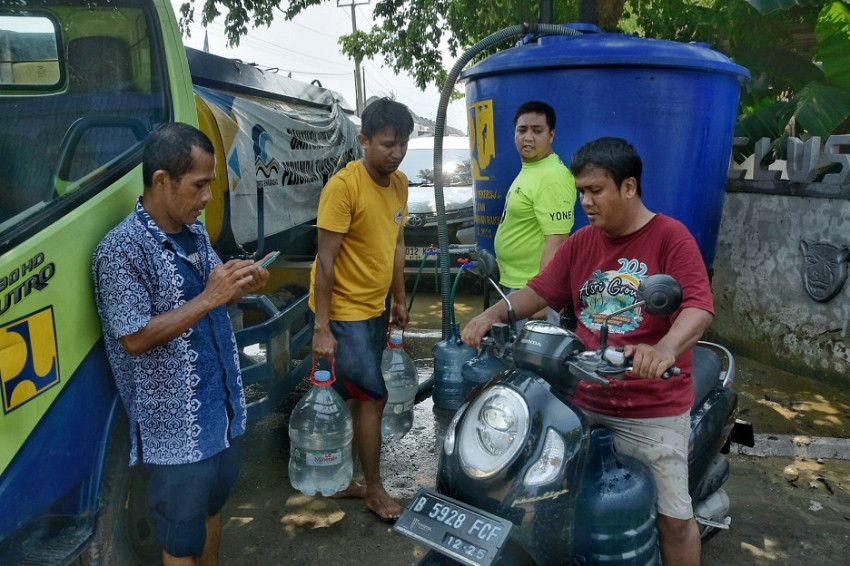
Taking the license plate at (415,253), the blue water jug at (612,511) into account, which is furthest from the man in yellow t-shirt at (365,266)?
the license plate at (415,253)

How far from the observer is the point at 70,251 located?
2086 millimetres

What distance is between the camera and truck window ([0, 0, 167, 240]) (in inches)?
90.9

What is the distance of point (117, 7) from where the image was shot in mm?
2645

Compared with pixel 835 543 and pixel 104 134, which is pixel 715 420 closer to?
pixel 835 543

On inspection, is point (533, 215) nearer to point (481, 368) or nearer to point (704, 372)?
point (481, 368)

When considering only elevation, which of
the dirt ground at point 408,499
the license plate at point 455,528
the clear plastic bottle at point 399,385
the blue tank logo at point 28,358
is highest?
the blue tank logo at point 28,358

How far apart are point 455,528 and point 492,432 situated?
0.89 feet

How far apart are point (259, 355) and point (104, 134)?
11.6ft

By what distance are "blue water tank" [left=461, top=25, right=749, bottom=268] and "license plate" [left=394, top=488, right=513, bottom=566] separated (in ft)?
9.99

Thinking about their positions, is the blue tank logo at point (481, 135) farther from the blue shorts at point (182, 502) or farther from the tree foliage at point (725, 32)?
the blue shorts at point (182, 502)

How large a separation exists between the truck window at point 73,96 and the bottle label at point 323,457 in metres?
1.52

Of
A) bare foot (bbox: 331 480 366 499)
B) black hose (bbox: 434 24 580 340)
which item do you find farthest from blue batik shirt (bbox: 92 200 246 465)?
black hose (bbox: 434 24 580 340)

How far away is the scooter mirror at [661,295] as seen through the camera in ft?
5.63

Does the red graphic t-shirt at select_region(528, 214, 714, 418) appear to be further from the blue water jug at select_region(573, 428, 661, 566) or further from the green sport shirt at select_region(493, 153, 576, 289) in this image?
the green sport shirt at select_region(493, 153, 576, 289)
